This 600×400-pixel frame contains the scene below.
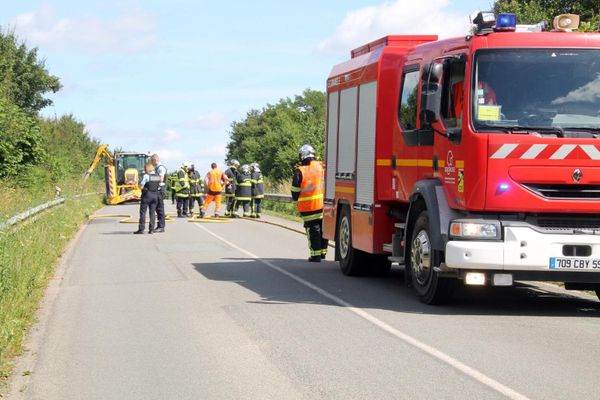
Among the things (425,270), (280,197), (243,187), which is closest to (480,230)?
(425,270)

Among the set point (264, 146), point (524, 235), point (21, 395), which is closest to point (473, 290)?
point (524, 235)

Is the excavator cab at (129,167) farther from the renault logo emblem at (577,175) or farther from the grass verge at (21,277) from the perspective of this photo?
the renault logo emblem at (577,175)

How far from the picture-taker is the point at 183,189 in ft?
105

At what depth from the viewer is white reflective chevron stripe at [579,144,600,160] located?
10109 millimetres

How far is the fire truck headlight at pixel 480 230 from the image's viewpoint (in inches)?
406

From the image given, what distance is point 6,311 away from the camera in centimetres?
926

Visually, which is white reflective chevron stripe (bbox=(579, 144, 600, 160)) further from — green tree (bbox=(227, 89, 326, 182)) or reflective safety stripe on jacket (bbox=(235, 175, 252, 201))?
green tree (bbox=(227, 89, 326, 182))

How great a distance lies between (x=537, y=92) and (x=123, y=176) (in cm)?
4051

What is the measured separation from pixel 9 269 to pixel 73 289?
2.21 metres

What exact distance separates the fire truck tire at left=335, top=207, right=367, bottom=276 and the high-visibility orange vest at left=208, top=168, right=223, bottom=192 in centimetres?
1621

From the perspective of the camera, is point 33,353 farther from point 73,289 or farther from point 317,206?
point 317,206

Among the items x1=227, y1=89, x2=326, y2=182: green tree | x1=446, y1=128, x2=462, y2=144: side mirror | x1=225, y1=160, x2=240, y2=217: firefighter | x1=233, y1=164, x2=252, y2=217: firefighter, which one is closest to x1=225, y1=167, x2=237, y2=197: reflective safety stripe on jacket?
x1=225, y1=160, x2=240, y2=217: firefighter

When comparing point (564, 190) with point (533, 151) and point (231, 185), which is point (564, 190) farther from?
point (231, 185)

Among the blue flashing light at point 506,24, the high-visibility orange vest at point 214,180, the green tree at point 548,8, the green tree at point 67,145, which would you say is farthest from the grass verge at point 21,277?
the green tree at point 67,145
